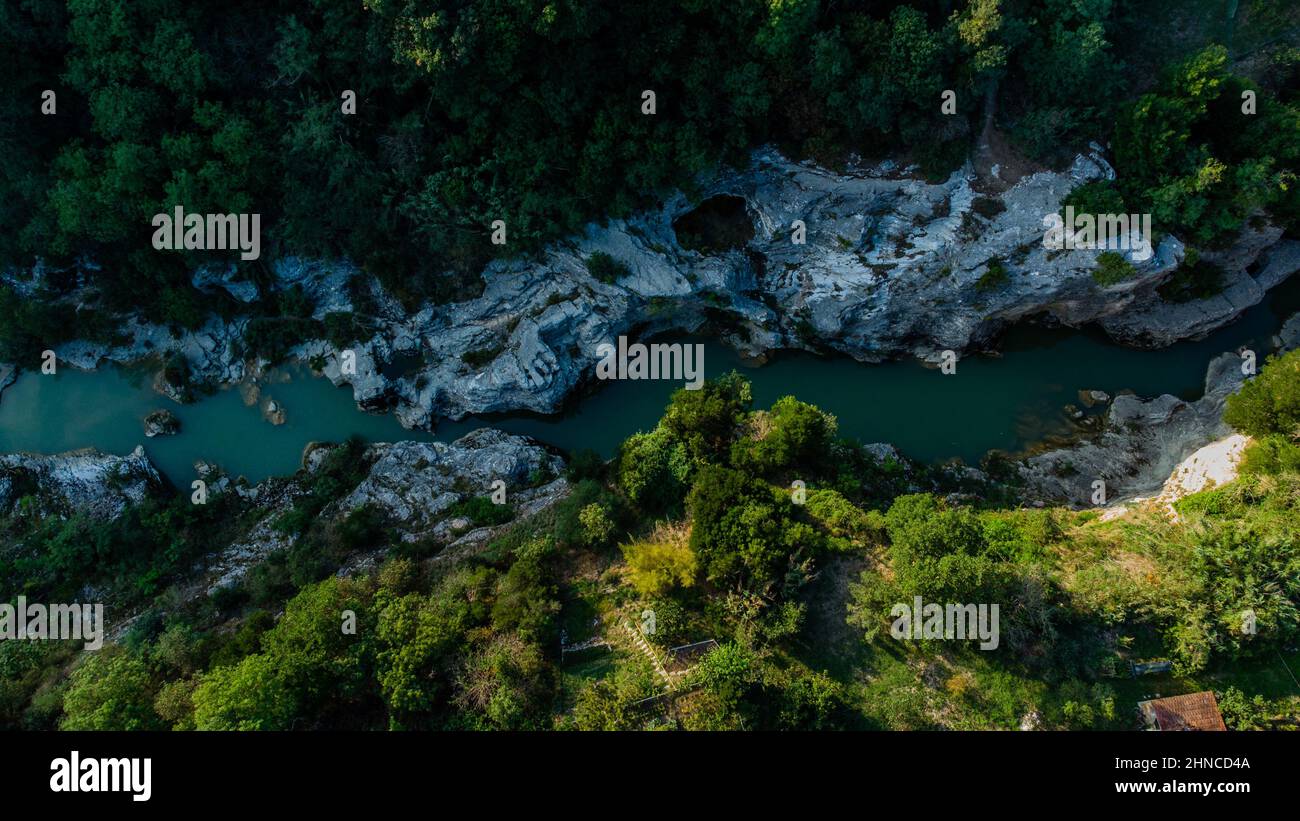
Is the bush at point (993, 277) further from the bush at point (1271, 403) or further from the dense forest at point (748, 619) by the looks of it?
the bush at point (1271, 403)

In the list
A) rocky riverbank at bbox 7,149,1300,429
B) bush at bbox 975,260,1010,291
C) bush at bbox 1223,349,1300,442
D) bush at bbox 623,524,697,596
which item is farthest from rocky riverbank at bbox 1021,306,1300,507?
bush at bbox 623,524,697,596

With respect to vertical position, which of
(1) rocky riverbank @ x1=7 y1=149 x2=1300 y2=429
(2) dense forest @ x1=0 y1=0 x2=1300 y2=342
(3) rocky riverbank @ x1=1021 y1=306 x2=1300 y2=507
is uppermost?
(2) dense forest @ x1=0 y1=0 x2=1300 y2=342

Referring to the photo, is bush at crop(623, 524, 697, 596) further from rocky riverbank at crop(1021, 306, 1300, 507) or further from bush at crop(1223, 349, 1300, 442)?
bush at crop(1223, 349, 1300, 442)

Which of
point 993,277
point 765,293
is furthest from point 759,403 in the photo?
point 993,277

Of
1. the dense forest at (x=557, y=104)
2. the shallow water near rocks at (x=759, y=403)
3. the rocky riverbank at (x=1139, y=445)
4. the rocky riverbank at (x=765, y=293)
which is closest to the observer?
the dense forest at (x=557, y=104)

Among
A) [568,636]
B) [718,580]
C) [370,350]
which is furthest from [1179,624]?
[370,350]

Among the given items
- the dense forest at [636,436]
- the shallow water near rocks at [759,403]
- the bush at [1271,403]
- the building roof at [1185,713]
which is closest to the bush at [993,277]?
the dense forest at [636,436]
